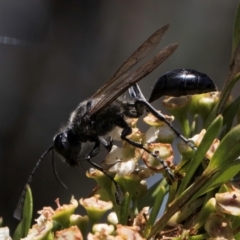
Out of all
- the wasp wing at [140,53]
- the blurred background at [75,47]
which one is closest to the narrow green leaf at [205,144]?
the wasp wing at [140,53]

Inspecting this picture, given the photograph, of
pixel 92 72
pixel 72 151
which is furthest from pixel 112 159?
pixel 92 72

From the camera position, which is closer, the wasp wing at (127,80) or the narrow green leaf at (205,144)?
the narrow green leaf at (205,144)

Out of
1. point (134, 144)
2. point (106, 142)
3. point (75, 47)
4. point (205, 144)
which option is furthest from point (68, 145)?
point (75, 47)

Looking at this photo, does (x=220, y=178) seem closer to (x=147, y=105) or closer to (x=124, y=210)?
(x=124, y=210)

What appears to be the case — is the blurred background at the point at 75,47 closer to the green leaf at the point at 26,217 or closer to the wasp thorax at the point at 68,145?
the wasp thorax at the point at 68,145

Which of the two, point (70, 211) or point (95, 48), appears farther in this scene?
point (95, 48)

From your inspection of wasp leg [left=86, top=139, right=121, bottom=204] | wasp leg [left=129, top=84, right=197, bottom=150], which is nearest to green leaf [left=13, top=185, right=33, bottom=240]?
wasp leg [left=86, top=139, right=121, bottom=204]

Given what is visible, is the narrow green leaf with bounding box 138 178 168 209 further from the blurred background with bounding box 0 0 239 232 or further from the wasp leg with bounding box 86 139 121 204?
the blurred background with bounding box 0 0 239 232

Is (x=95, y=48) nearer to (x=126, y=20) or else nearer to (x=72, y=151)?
(x=126, y=20)
